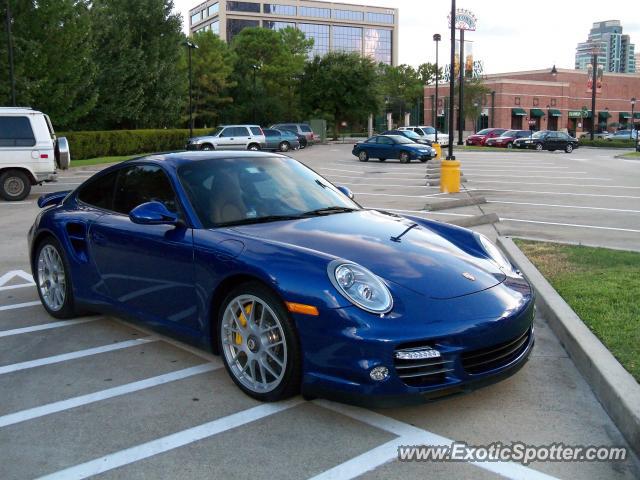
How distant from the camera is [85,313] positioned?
6035 millimetres

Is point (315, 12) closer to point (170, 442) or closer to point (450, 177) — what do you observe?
point (450, 177)

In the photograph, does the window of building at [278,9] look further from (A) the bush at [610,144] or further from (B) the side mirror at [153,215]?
(B) the side mirror at [153,215]

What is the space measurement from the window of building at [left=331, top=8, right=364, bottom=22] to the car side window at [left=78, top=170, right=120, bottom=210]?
13865 centimetres

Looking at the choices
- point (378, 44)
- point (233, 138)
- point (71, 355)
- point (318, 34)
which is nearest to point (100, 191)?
point (71, 355)

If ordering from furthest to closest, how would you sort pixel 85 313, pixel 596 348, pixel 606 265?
pixel 606 265, pixel 85 313, pixel 596 348

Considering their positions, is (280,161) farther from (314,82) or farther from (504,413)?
(314,82)

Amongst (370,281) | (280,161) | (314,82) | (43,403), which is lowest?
(43,403)

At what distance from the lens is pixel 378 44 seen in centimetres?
14588

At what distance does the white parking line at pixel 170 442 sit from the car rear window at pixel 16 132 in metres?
13.5

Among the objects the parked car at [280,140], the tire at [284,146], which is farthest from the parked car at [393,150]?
the tire at [284,146]

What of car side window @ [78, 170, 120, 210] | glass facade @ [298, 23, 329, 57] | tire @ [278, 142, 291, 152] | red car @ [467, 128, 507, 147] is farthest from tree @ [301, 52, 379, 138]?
glass facade @ [298, 23, 329, 57]

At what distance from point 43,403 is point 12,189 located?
1323 cm

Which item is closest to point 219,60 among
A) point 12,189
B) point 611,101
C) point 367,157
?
point 367,157

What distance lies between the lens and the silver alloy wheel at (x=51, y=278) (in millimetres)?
5930
